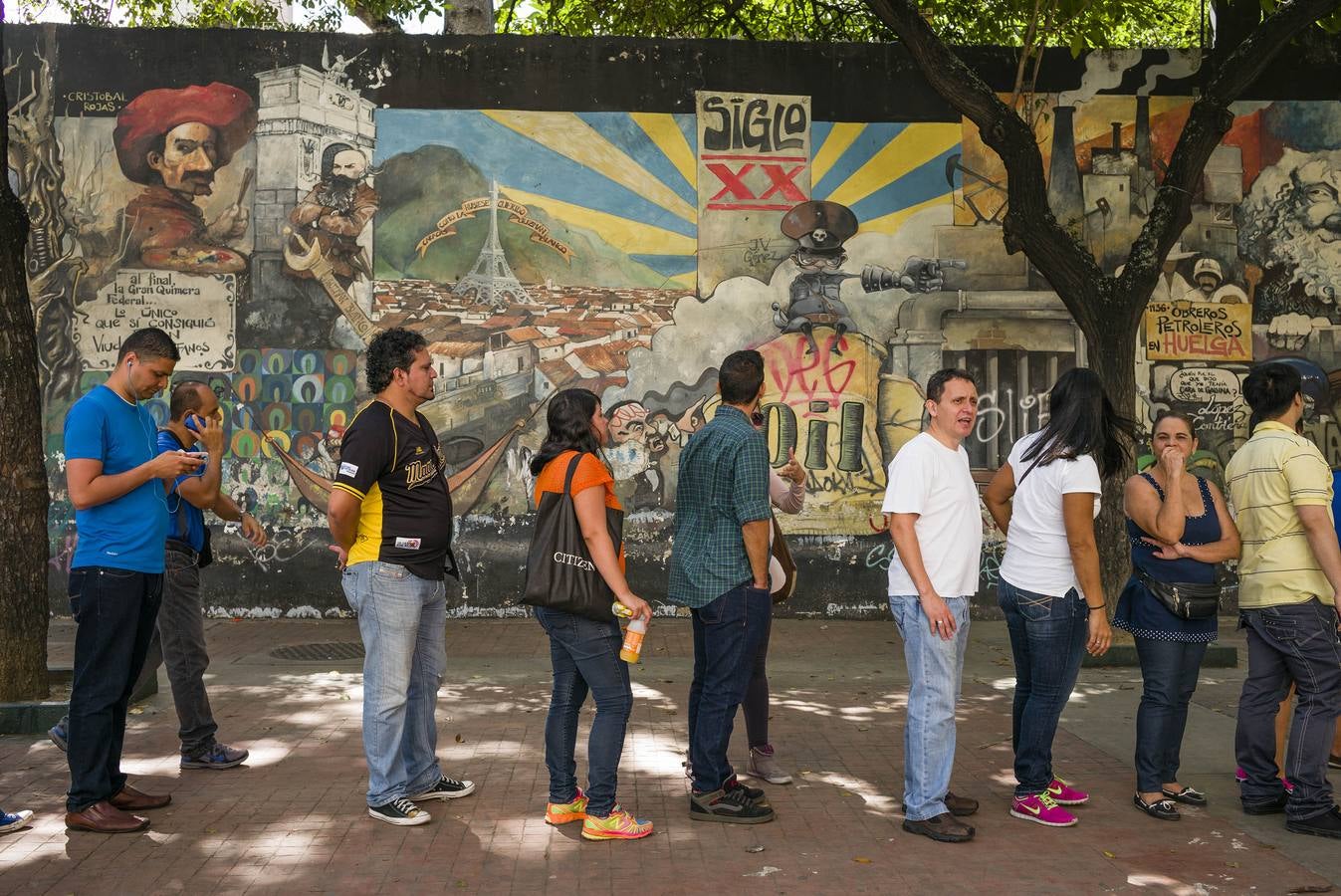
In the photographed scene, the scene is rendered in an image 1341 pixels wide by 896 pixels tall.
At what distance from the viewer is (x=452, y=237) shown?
11.6 m

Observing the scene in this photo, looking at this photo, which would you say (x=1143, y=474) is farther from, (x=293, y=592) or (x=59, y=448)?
(x=59, y=448)

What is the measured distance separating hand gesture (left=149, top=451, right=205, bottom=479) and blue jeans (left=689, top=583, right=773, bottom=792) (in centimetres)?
222

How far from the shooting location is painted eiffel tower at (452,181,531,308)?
11.6m

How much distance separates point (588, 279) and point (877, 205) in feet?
9.22

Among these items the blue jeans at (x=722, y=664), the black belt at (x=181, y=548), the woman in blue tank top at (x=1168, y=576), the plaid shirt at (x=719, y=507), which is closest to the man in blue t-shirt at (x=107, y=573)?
the black belt at (x=181, y=548)

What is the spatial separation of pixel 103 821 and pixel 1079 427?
435 cm

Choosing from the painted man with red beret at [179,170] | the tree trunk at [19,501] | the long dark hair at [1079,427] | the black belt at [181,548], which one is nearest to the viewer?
the long dark hair at [1079,427]

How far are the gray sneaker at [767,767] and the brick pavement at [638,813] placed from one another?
0.08 metres

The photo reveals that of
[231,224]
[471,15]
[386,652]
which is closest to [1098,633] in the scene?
[386,652]

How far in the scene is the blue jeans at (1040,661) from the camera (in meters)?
5.25

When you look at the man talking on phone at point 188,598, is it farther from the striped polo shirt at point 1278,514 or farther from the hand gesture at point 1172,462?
the striped polo shirt at point 1278,514

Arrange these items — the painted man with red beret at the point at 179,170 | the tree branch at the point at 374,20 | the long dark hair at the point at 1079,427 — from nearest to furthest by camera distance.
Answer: the long dark hair at the point at 1079,427
the painted man with red beret at the point at 179,170
the tree branch at the point at 374,20

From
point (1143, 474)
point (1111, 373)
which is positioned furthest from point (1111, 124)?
point (1143, 474)

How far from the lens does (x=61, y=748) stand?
631cm
